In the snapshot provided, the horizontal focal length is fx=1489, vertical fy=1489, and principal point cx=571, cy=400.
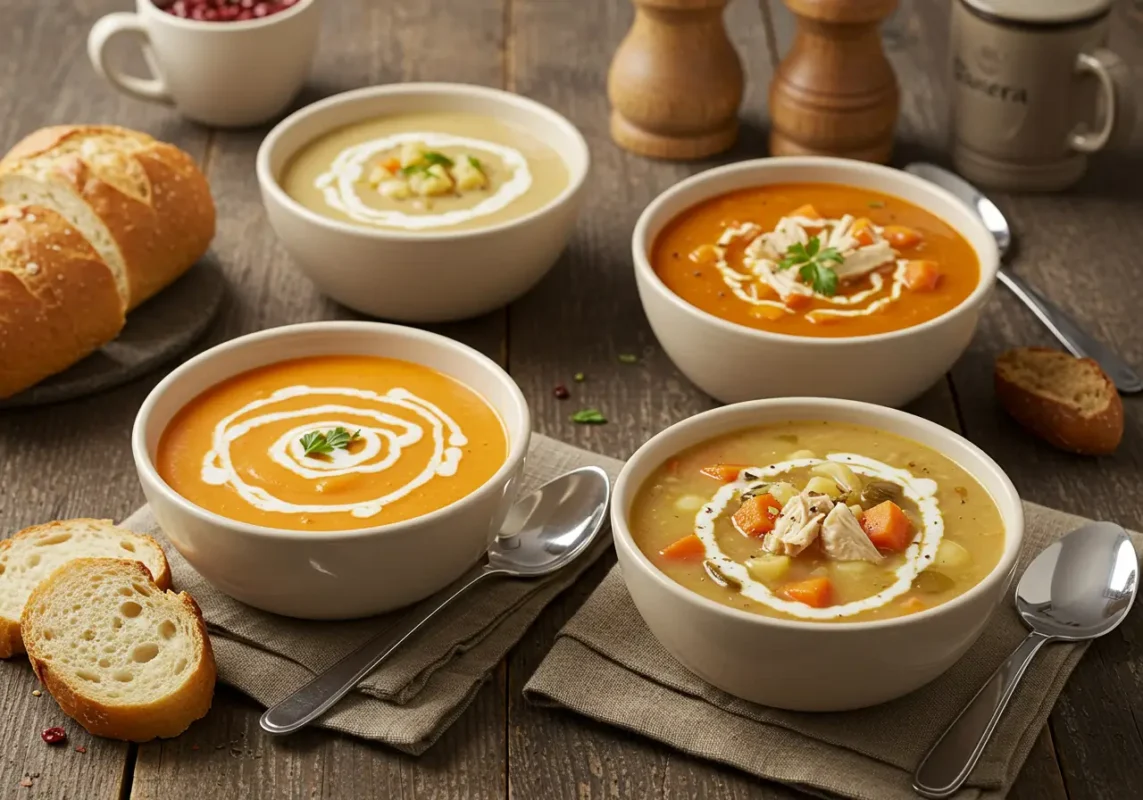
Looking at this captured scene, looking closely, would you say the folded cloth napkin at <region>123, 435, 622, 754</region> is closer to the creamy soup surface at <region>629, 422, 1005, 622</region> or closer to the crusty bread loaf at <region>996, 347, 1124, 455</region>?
the creamy soup surface at <region>629, 422, 1005, 622</region>

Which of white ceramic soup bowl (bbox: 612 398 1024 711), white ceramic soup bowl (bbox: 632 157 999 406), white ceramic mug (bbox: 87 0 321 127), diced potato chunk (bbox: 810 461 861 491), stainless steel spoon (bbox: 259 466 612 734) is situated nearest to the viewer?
white ceramic soup bowl (bbox: 612 398 1024 711)

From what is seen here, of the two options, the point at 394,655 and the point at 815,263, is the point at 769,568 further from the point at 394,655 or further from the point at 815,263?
the point at 815,263

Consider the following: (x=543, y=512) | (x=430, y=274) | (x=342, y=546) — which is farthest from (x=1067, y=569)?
(x=430, y=274)

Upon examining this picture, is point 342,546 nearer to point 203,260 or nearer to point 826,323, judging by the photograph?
point 826,323

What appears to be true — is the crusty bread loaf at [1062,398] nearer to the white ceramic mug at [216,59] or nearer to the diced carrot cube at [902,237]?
the diced carrot cube at [902,237]

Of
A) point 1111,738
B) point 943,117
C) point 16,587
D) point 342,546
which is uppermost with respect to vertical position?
point 342,546

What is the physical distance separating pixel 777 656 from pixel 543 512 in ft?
2.16

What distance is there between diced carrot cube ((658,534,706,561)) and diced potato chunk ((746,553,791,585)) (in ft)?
0.25

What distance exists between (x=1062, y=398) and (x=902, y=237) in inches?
18.8

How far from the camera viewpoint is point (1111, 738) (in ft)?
7.30

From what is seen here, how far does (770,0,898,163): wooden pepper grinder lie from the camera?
363 cm

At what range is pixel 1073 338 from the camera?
321 centimetres

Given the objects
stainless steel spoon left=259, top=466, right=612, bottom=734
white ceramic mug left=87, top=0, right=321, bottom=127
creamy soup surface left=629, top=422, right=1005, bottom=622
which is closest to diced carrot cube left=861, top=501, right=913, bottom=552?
creamy soup surface left=629, top=422, right=1005, bottom=622

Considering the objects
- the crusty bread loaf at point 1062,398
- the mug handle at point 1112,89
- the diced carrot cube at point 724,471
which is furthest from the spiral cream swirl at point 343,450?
the mug handle at point 1112,89
